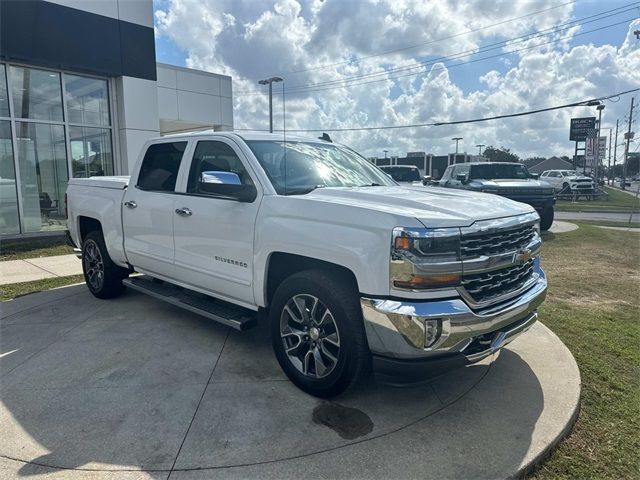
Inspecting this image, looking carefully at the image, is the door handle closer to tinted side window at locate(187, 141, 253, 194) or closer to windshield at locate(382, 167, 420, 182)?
tinted side window at locate(187, 141, 253, 194)

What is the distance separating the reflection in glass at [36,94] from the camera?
36.3 ft

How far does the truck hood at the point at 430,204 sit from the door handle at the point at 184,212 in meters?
1.36

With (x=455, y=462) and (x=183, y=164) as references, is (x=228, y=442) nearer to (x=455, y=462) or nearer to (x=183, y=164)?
(x=455, y=462)

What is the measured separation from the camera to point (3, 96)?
35.6 ft

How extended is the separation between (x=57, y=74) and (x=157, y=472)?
11894 millimetres

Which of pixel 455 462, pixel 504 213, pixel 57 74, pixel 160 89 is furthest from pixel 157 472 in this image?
pixel 160 89

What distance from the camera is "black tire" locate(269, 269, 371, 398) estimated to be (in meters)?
3.11

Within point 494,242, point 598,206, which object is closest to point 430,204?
point 494,242

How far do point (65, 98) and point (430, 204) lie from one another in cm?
1170

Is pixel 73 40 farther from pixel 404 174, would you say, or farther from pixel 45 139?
pixel 404 174

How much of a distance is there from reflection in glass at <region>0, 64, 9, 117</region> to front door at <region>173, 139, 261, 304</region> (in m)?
9.09

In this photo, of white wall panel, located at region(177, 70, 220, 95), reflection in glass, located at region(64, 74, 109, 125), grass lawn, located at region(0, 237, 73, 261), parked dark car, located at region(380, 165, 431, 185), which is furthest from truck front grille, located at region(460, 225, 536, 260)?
white wall panel, located at region(177, 70, 220, 95)

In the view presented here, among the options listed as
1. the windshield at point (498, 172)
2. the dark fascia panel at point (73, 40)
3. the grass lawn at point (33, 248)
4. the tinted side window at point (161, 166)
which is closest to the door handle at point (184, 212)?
the tinted side window at point (161, 166)

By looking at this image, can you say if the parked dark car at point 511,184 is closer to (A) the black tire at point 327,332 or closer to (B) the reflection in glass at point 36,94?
(A) the black tire at point 327,332
